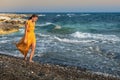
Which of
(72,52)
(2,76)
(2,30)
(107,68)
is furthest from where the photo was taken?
(2,30)

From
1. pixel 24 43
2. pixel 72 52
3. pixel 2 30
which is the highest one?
pixel 24 43

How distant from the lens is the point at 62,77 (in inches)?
441

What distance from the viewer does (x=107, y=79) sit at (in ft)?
40.5

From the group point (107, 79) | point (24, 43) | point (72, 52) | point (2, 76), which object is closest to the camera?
point (2, 76)

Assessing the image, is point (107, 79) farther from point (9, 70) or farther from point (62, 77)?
point (9, 70)

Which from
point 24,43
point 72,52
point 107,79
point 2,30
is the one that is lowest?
point 2,30

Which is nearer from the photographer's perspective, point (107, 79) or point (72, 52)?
point (107, 79)

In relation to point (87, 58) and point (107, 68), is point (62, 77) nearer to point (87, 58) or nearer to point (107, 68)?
point (107, 68)

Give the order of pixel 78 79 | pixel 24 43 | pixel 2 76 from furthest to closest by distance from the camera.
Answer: pixel 24 43
pixel 78 79
pixel 2 76

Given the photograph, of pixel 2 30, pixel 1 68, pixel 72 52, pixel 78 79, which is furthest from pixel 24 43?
pixel 2 30

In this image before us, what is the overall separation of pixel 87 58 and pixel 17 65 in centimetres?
702

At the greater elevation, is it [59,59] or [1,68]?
[1,68]

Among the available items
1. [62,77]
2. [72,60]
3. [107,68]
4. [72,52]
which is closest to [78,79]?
[62,77]

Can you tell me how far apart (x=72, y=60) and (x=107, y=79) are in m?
6.03
